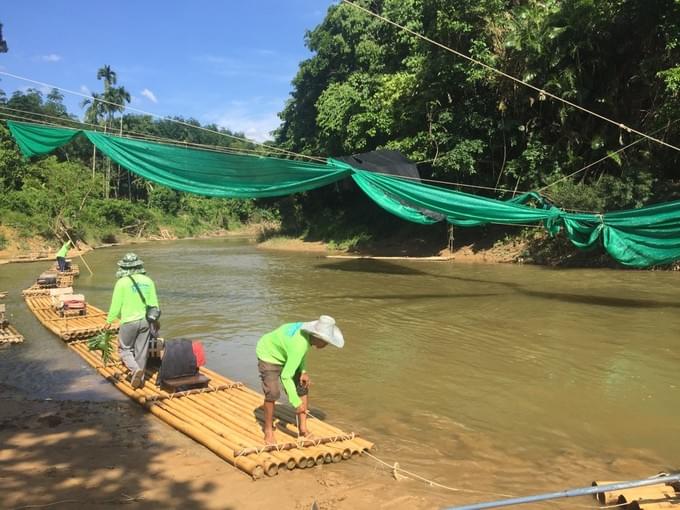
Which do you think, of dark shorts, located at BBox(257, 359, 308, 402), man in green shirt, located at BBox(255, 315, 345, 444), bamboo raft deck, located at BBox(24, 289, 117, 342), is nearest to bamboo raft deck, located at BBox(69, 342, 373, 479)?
man in green shirt, located at BBox(255, 315, 345, 444)

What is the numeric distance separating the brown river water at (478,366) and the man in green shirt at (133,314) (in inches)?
Result: 14.4

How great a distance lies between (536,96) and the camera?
1382 centimetres

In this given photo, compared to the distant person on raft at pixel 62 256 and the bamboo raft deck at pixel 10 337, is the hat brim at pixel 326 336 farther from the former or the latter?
the distant person on raft at pixel 62 256

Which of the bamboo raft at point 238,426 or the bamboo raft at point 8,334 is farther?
the bamboo raft at point 8,334

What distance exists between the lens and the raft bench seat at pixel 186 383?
4.42m

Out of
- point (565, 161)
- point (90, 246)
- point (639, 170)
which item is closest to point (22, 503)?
point (639, 170)

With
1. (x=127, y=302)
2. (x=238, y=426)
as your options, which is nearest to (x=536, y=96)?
(x=127, y=302)

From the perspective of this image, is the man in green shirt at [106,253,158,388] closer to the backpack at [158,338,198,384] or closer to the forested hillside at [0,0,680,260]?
the backpack at [158,338,198,384]

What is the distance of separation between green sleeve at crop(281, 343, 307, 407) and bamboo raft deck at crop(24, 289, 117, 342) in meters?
4.13

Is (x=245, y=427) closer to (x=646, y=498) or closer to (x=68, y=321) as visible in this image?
(x=646, y=498)

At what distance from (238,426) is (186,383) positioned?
921mm

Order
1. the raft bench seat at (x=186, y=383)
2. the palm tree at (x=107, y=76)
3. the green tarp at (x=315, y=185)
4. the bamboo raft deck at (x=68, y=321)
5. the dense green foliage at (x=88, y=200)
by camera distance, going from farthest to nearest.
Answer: the palm tree at (x=107, y=76) → the dense green foliage at (x=88, y=200) → the green tarp at (x=315, y=185) → the bamboo raft deck at (x=68, y=321) → the raft bench seat at (x=186, y=383)

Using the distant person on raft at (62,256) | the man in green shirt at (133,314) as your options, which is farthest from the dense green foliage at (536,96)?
the distant person on raft at (62,256)

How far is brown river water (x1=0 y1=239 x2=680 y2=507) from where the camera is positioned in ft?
11.9
